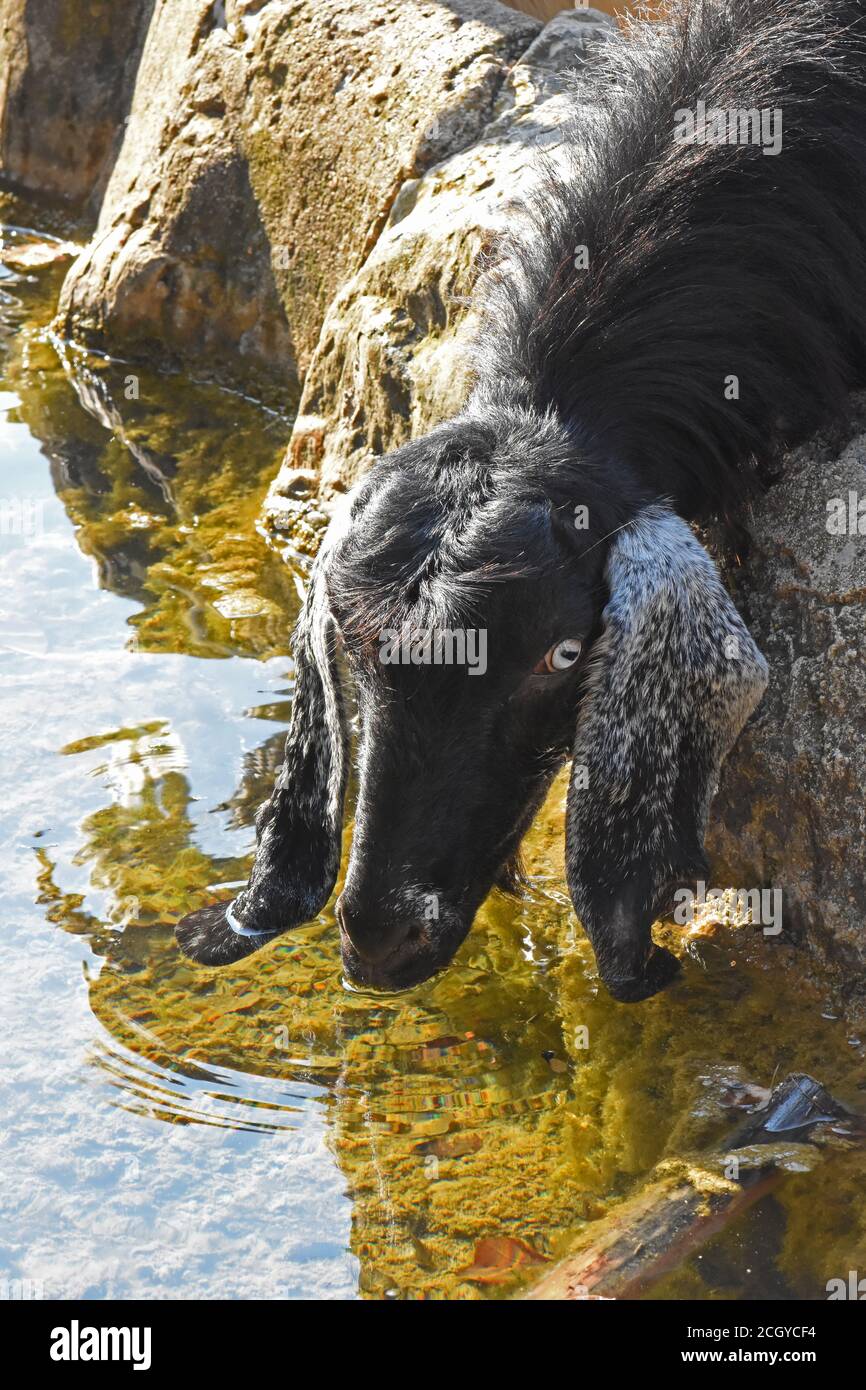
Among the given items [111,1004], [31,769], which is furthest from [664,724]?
[31,769]

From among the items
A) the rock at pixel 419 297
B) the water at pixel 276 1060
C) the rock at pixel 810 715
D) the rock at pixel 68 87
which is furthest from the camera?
the rock at pixel 68 87

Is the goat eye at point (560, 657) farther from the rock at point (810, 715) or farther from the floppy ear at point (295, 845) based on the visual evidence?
the rock at point (810, 715)

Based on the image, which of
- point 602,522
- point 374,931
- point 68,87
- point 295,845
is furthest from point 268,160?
point 374,931

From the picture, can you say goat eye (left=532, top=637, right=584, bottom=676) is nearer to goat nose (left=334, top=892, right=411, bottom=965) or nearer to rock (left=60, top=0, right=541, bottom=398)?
goat nose (left=334, top=892, right=411, bottom=965)

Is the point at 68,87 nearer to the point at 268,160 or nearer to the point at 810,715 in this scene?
the point at 268,160

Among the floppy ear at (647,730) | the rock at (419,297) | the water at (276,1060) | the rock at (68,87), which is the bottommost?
Answer: the water at (276,1060)

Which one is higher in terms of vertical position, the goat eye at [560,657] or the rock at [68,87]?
the rock at [68,87]

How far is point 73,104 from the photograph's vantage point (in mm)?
9539

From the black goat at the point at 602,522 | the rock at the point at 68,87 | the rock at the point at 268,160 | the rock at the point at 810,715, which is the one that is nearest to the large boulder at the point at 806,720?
the rock at the point at 810,715

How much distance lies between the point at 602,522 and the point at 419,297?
230 centimetres

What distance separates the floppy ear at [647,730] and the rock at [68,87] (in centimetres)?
711

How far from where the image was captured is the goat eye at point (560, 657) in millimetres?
3455

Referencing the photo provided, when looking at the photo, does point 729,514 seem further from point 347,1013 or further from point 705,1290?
point 705,1290
